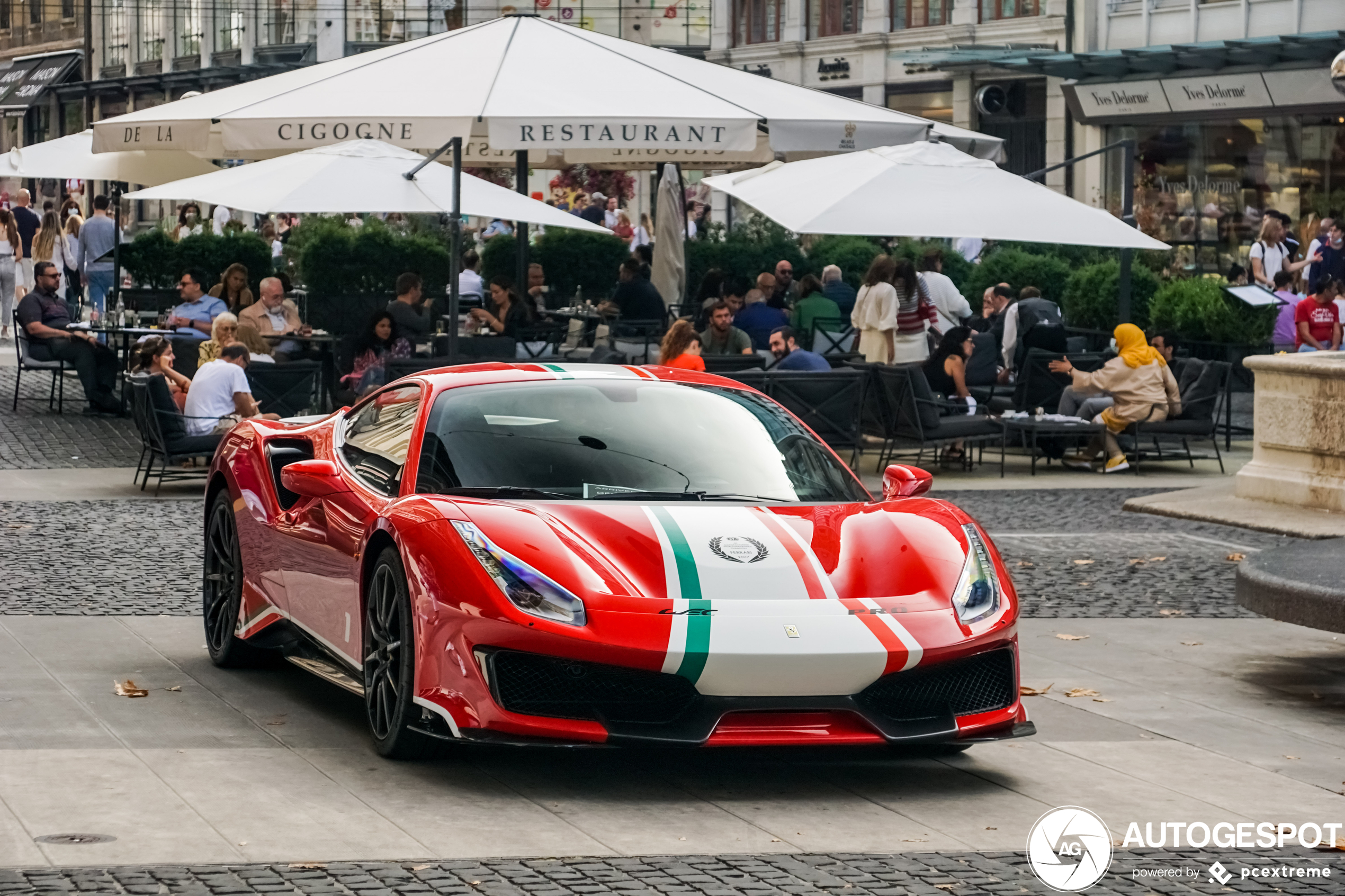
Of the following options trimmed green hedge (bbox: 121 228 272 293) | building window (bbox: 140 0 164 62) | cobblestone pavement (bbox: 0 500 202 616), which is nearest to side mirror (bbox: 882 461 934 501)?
cobblestone pavement (bbox: 0 500 202 616)

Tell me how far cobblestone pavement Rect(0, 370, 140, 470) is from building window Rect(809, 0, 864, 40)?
27399 mm

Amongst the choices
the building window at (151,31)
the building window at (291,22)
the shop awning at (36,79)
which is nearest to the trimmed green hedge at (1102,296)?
the building window at (291,22)

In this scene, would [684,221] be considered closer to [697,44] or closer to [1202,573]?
[1202,573]

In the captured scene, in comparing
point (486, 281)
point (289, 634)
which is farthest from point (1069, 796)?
point (486, 281)

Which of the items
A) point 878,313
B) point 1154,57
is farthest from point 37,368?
point 1154,57

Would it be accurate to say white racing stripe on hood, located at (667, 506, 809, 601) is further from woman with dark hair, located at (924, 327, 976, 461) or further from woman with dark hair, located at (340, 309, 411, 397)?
woman with dark hair, located at (924, 327, 976, 461)

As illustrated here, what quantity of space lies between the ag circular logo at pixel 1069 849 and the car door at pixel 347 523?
7.65 ft

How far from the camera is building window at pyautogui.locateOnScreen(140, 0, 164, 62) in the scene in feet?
210

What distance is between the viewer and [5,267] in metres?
28.8

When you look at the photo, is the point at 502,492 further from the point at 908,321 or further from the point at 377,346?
the point at 908,321

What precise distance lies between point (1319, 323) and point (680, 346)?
31.0 ft

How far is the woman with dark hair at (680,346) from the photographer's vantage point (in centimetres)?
1425

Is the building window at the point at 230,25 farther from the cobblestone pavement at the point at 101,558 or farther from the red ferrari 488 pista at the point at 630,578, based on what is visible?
the red ferrari 488 pista at the point at 630,578

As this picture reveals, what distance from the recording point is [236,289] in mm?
20031
